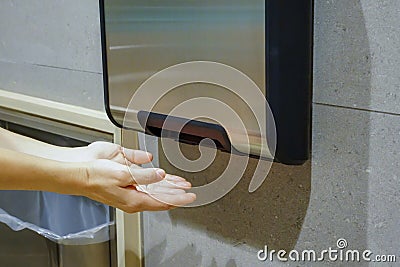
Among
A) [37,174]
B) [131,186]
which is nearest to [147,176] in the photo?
[131,186]

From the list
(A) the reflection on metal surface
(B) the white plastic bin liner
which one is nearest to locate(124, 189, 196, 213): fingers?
(A) the reflection on metal surface

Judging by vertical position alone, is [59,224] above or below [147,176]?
below

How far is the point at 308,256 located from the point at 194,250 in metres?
0.23

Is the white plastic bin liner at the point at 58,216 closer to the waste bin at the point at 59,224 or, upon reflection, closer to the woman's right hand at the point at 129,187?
the waste bin at the point at 59,224

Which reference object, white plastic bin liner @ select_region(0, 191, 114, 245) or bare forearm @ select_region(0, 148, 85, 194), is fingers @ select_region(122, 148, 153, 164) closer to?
bare forearm @ select_region(0, 148, 85, 194)

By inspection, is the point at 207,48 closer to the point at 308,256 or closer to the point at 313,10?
the point at 313,10

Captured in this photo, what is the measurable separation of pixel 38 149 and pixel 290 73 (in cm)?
40

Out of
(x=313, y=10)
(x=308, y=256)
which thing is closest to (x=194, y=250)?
(x=308, y=256)

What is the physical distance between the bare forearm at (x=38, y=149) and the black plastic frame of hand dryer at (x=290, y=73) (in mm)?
308

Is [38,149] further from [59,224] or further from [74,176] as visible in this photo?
[59,224]

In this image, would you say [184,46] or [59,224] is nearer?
[184,46]

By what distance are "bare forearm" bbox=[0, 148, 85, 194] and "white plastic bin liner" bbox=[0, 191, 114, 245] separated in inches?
15.1

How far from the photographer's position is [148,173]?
806 mm

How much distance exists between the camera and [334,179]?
0.80 m
